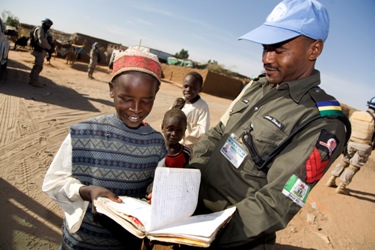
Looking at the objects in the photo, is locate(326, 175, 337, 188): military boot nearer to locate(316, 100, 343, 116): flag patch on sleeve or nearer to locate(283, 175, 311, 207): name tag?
locate(316, 100, 343, 116): flag patch on sleeve

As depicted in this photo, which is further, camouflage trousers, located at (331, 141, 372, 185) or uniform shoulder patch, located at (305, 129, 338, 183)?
camouflage trousers, located at (331, 141, 372, 185)

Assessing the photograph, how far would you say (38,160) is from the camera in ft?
13.5

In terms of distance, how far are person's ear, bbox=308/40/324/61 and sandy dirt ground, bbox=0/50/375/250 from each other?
9.22 feet

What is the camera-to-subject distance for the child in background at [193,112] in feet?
11.6

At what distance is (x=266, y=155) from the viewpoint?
4.94 feet

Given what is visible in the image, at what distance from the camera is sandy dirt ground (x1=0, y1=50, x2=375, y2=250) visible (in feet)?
9.59

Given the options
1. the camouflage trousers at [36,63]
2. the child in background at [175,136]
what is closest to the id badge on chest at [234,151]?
the child in background at [175,136]

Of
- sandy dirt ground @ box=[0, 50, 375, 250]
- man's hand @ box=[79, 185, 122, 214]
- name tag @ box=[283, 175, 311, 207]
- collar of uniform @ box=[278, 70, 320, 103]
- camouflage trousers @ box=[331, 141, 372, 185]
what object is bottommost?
sandy dirt ground @ box=[0, 50, 375, 250]

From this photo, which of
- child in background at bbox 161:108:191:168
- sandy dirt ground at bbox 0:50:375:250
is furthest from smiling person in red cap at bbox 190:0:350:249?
sandy dirt ground at bbox 0:50:375:250

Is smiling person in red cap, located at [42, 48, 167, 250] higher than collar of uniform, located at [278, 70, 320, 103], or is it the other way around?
collar of uniform, located at [278, 70, 320, 103]

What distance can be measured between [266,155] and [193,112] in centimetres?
214

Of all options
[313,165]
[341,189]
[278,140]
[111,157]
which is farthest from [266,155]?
[341,189]

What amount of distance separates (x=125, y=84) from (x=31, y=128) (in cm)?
443

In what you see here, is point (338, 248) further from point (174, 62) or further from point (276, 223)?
point (174, 62)
